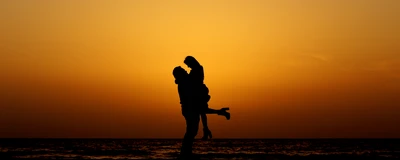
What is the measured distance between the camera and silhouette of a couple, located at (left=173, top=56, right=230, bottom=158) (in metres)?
14.8

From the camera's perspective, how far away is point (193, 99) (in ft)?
48.6

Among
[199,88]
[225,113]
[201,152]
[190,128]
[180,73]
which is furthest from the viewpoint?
[201,152]

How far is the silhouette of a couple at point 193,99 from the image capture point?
48.4 feet

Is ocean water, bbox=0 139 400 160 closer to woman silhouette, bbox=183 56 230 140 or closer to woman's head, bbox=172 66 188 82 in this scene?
woman silhouette, bbox=183 56 230 140

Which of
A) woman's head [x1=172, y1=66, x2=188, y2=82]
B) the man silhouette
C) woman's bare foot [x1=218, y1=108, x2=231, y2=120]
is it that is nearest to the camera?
woman's bare foot [x1=218, y1=108, x2=231, y2=120]

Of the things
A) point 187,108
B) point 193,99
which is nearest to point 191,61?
point 193,99

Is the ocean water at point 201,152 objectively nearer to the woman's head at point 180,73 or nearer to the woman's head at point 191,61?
the woman's head at point 180,73

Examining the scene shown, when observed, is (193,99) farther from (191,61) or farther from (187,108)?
(191,61)

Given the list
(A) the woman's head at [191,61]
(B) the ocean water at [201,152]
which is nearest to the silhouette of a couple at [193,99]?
(A) the woman's head at [191,61]

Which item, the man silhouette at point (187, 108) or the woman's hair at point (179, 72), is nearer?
the man silhouette at point (187, 108)

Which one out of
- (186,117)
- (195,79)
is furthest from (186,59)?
(186,117)

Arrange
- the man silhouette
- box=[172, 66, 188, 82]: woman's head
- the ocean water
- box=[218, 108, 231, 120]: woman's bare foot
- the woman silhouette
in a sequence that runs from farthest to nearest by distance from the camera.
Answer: the ocean water → box=[172, 66, 188, 82]: woman's head → the man silhouette → the woman silhouette → box=[218, 108, 231, 120]: woman's bare foot

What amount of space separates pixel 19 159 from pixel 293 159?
8.31 meters

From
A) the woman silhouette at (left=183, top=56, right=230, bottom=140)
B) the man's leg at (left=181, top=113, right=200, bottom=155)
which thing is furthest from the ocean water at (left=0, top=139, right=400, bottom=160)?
the woman silhouette at (left=183, top=56, right=230, bottom=140)
